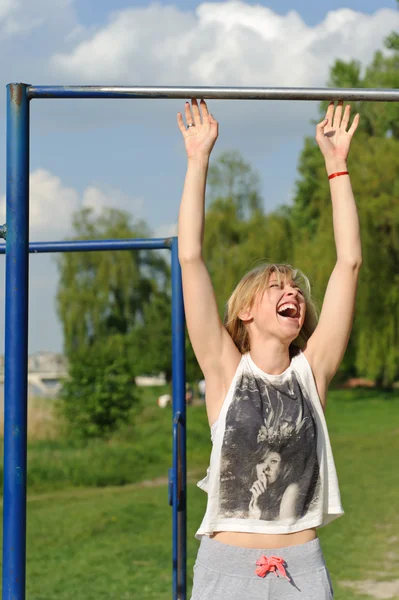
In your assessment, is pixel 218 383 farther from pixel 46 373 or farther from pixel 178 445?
pixel 46 373

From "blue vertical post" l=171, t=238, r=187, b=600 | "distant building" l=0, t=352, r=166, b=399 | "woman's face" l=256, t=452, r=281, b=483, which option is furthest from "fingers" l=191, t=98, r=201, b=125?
"distant building" l=0, t=352, r=166, b=399

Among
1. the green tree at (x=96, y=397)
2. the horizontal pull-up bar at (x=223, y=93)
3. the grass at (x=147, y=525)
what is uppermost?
the horizontal pull-up bar at (x=223, y=93)

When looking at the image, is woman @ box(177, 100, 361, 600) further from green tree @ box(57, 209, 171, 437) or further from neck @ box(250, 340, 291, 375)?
green tree @ box(57, 209, 171, 437)

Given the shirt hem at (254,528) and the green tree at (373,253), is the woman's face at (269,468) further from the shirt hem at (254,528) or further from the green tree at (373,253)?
the green tree at (373,253)

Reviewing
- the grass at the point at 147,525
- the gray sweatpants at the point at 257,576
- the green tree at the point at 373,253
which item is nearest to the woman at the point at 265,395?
the gray sweatpants at the point at 257,576

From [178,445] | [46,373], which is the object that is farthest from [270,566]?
[46,373]

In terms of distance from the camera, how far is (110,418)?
14.0m

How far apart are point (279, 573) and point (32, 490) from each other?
10729 mm

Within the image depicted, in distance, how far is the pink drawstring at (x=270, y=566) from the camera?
74.8 inches

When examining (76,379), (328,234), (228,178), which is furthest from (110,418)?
(228,178)

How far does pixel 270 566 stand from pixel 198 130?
1.03 meters

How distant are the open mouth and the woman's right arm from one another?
142 mm

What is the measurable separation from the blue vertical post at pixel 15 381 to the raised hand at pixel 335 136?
2.50 feet

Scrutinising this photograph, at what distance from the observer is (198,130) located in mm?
2123
